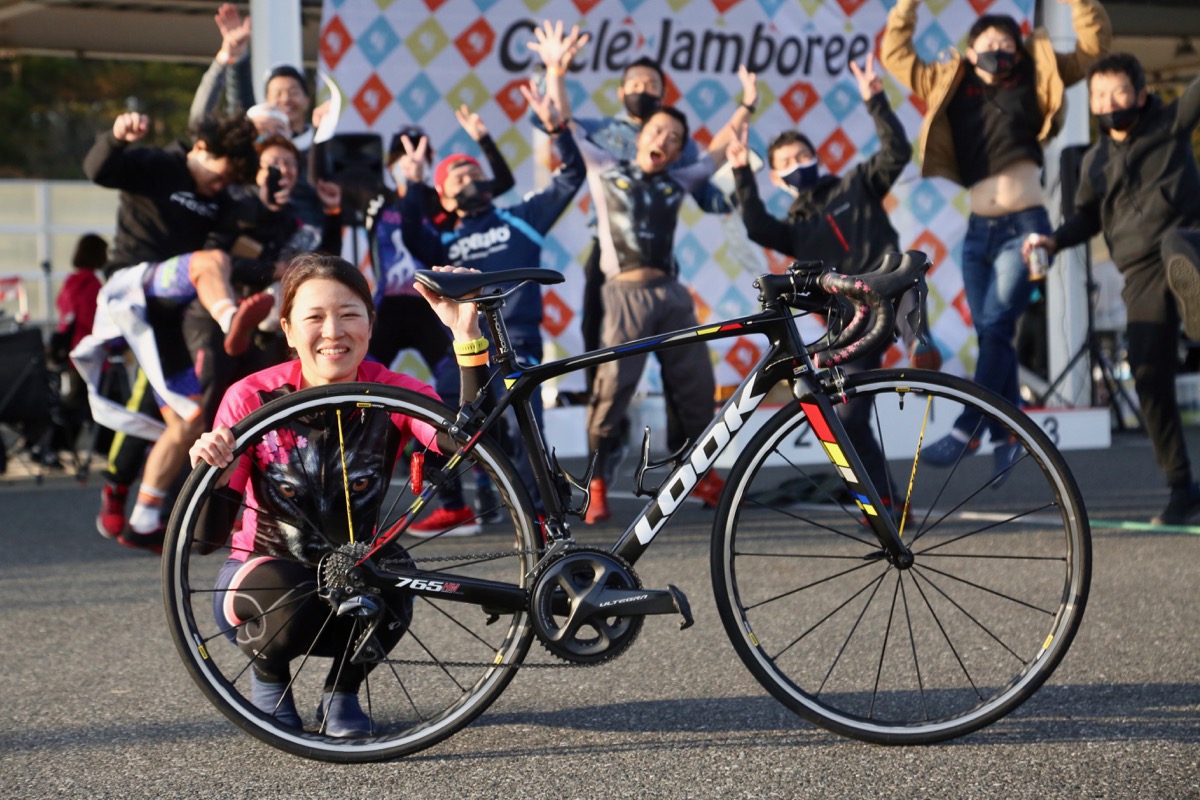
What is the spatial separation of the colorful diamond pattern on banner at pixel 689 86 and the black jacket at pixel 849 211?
1.93 metres

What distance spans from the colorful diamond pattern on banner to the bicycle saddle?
18.8ft

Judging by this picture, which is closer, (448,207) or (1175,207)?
(1175,207)

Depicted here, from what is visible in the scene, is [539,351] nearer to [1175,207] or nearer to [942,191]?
[1175,207]

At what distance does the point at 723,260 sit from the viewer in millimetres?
9641

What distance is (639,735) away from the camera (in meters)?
3.40

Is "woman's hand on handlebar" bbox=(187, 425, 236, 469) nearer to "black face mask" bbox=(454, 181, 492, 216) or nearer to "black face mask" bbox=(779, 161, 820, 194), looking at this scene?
"black face mask" bbox=(454, 181, 492, 216)

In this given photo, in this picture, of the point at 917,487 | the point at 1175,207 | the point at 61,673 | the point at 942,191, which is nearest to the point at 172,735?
the point at 61,673

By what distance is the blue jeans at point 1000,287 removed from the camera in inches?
288

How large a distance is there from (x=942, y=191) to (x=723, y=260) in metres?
1.71

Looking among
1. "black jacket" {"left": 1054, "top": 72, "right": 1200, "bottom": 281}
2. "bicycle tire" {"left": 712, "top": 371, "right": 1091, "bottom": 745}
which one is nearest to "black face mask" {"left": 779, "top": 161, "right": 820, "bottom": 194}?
"black jacket" {"left": 1054, "top": 72, "right": 1200, "bottom": 281}

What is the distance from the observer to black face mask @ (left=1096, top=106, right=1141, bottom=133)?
643 cm

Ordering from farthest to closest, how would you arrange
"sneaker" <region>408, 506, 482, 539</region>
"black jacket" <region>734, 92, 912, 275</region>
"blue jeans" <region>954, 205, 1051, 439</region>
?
"blue jeans" <region>954, 205, 1051, 439</region>, "black jacket" <region>734, 92, 912, 275</region>, "sneaker" <region>408, 506, 482, 539</region>

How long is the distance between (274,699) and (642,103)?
213 inches

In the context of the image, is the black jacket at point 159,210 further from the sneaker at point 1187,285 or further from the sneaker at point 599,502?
the sneaker at point 1187,285
